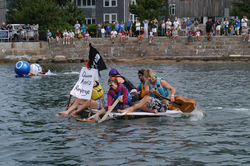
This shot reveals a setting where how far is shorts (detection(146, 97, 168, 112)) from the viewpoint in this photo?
11.0 m

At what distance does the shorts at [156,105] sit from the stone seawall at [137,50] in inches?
1089

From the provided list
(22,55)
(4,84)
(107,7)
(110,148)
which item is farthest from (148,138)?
(107,7)

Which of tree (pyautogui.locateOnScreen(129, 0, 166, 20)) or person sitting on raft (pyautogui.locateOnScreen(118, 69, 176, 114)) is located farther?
tree (pyautogui.locateOnScreen(129, 0, 166, 20))

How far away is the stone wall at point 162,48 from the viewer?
3756 centimetres

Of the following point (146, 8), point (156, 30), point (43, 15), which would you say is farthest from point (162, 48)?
point (43, 15)

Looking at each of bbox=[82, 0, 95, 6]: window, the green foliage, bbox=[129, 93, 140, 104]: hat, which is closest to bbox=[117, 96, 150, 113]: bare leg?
bbox=[129, 93, 140, 104]: hat

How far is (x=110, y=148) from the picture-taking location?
8328mm

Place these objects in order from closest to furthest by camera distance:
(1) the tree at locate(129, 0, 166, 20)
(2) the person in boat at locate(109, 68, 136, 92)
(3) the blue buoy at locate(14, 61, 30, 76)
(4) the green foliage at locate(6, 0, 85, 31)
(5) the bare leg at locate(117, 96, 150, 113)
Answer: (2) the person in boat at locate(109, 68, 136, 92), (5) the bare leg at locate(117, 96, 150, 113), (3) the blue buoy at locate(14, 61, 30, 76), (4) the green foliage at locate(6, 0, 85, 31), (1) the tree at locate(129, 0, 166, 20)

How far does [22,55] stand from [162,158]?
34.9 m

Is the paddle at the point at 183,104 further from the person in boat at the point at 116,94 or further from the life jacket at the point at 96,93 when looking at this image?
the life jacket at the point at 96,93

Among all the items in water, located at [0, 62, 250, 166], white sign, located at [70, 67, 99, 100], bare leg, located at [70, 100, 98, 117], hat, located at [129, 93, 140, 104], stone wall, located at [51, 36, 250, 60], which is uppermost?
stone wall, located at [51, 36, 250, 60]

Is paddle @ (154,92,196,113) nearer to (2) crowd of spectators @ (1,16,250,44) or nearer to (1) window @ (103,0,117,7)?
(2) crowd of spectators @ (1,16,250,44)

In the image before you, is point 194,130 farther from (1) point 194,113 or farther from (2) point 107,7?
(2) point 107,7

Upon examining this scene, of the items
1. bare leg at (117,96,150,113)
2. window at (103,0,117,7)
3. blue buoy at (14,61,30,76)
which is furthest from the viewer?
window at (103,0,117,7)
